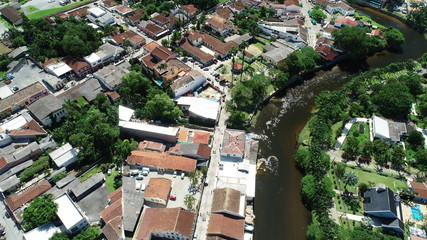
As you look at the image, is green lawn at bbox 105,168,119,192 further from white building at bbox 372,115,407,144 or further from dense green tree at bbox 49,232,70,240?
white building at bbox 372,115,407,144

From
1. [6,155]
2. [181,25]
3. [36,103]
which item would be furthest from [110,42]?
[6,155]

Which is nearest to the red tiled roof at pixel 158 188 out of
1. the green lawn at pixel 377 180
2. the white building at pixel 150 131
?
the white building at pixel 150 131

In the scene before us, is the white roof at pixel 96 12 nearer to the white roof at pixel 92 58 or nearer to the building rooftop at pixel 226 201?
the white roof at pixel 92 58

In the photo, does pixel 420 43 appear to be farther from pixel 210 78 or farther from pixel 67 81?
pixel 67 81

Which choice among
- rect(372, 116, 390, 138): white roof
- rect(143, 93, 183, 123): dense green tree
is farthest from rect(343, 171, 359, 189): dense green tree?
rect(143, 93, 183, 123): dense green tree

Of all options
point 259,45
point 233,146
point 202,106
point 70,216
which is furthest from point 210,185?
point 259,45
